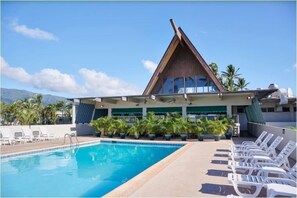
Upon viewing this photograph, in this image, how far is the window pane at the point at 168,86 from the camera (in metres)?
23.3

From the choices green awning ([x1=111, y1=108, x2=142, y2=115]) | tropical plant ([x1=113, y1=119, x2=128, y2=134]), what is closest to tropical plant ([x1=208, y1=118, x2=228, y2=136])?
tropical plant ([x1=113, y1=119, x2=128, y2=134])

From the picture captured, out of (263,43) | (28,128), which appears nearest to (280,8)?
(263,43)

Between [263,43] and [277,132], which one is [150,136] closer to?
[277,132]

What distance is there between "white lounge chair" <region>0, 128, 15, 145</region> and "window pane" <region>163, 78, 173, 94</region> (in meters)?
13.5

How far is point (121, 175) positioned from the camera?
866 centimetres

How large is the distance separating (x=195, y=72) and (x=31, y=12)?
49.7ft

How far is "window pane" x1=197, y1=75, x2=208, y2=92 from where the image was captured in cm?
2222

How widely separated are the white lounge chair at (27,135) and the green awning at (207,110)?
1261 centimetres

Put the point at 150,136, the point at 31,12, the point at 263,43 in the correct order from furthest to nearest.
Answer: the point at 150,136 → the point at 263,43 → the point at 31,12

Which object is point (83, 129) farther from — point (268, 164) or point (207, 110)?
point (268, 164)

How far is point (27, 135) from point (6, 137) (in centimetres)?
153

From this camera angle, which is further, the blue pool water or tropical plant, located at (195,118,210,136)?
tropical plant, located at (195,118,210,136)

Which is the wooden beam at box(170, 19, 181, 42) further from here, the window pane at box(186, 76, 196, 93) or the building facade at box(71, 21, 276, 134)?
the window pane at box(186, 76, 196, 93)

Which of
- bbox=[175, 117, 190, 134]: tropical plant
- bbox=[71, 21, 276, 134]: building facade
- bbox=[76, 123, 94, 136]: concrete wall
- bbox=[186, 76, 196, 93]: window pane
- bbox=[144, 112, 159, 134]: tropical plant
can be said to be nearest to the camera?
bbox=[175, 117, 190, 134]: tropical plant
